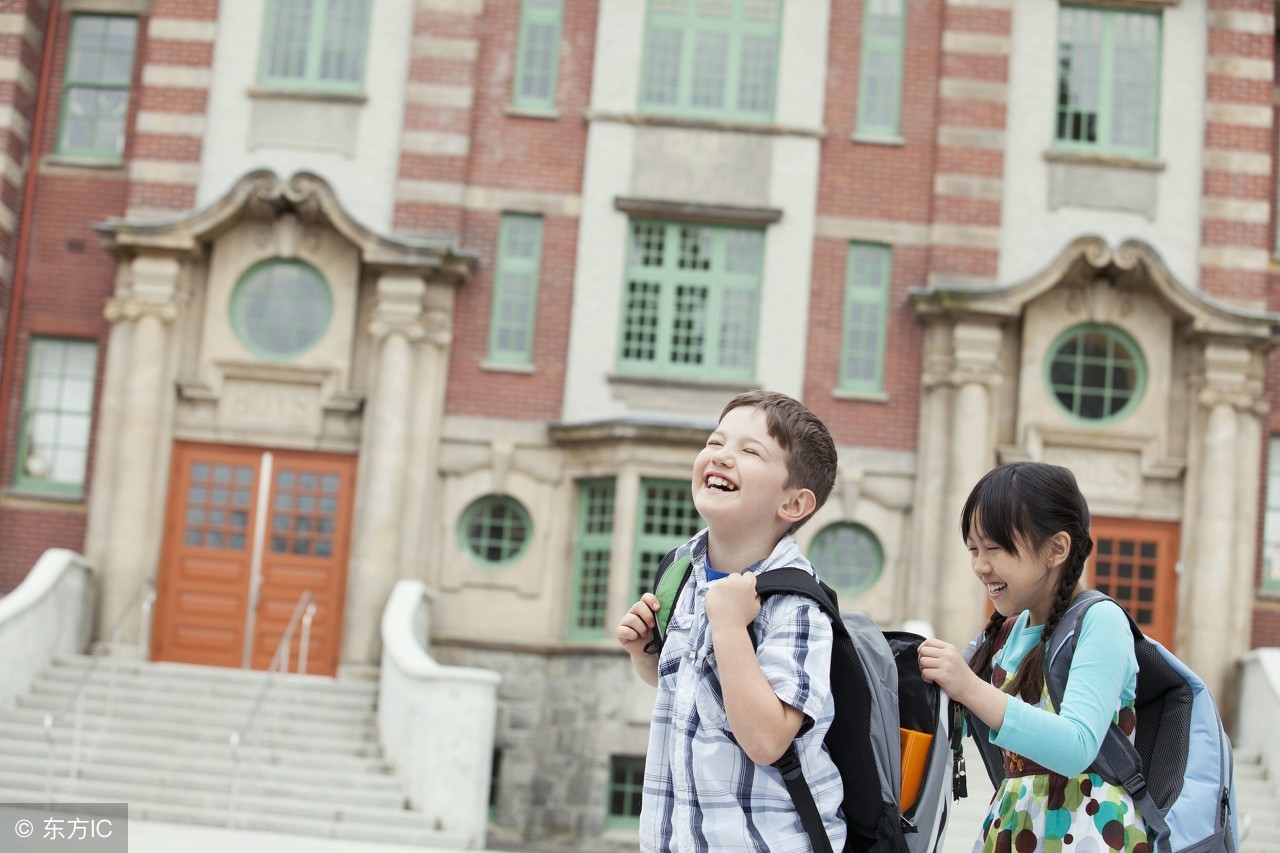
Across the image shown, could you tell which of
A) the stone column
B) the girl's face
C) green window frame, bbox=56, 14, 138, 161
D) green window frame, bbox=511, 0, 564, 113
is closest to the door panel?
green window frame, bbox=56, 14, 138, 161

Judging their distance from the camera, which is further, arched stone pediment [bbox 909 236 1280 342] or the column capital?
the column capital

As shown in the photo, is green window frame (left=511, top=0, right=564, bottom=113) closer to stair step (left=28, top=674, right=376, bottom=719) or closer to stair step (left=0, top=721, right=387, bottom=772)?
stair step (left=28, top=674, right=376, bottom=719)

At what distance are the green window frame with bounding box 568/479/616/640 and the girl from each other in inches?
600

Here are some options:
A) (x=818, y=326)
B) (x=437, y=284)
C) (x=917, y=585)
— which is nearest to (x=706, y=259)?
(x=818, y=326)

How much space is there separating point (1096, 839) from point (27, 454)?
18858 millimetres

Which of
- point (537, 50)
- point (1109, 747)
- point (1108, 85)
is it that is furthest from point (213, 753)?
point (1109, 747)

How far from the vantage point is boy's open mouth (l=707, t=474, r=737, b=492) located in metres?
3.61

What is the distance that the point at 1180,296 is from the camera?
755 inches

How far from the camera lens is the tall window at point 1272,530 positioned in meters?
20.1

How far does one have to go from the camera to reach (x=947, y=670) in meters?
3.52

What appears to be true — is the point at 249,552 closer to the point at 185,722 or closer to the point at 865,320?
the point at 185,722

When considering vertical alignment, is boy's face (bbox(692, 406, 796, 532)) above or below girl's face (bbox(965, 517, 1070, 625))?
above

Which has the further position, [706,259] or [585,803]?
[706,259]

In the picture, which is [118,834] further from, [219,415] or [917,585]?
[917,585]
